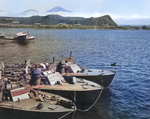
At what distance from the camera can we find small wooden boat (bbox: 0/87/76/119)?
65.1 ft

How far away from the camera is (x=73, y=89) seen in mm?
25062

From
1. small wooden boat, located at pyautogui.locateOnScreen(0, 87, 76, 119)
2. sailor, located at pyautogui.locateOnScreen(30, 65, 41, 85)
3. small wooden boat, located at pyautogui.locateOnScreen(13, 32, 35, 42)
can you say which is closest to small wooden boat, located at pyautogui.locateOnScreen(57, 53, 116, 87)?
sailor, located at pyautogui.locateOnScreen(30, 65, 41, 85)

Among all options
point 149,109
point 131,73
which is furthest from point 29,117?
point 131,73

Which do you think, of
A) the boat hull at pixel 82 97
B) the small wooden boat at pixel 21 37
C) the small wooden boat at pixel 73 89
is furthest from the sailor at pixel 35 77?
Answer: the small wooden boat at pixel 21 37

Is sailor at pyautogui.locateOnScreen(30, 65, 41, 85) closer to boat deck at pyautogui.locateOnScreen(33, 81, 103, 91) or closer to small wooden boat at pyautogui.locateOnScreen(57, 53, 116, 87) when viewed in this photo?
boat deck at pyautogui.locateOnScreen(33, 81, 103, 91)

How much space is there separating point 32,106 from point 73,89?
647 cm

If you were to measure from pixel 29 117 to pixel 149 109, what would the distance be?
1751 centimetres

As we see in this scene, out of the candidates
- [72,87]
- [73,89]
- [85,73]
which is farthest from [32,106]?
[85,73]

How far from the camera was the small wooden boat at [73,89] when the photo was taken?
24.9 m

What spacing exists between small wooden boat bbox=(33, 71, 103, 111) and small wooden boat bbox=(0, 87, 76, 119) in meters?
2.44

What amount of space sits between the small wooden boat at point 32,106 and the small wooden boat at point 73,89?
244 centimetres

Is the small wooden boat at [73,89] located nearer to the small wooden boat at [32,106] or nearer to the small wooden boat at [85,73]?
the small wooden boat at [32,106]

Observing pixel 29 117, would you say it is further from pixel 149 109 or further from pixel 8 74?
pixel 149 109

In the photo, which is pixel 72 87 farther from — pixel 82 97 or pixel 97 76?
pixel 97 76
